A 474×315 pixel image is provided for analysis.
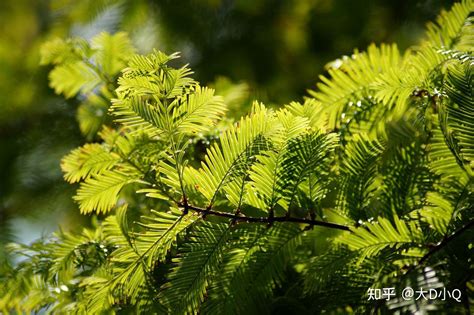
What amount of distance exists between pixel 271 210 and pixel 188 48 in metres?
1.26

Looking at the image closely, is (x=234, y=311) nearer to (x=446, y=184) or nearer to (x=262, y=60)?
(x=446, y=184)

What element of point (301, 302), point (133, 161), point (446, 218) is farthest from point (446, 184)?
point (133, 161)

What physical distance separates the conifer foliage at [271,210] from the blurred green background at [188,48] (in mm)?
724

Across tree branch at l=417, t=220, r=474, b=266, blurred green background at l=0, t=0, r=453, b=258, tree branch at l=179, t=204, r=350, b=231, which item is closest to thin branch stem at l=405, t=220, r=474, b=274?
tree branch at l=417, t=220, r=474, b=266

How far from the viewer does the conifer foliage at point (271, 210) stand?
2.22 ft

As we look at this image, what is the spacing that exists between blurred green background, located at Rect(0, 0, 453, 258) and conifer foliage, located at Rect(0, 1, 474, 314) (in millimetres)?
724

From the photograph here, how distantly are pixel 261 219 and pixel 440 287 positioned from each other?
24 cm

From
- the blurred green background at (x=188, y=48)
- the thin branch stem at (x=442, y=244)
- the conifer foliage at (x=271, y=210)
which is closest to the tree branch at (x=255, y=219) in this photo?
the conifer foliage at (x=271, y=210)

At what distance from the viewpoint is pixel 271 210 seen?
28.4 inches

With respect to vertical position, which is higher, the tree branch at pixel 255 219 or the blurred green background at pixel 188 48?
the blurred green background at pixel 188 48

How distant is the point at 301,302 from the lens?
792 mm

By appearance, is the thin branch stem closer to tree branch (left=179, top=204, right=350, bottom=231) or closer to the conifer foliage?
the conifer foliage

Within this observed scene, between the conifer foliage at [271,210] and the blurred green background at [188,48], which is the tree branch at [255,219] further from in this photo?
the blurred green background at [188,48]

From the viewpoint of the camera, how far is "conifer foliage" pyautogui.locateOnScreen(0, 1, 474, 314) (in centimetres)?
68
